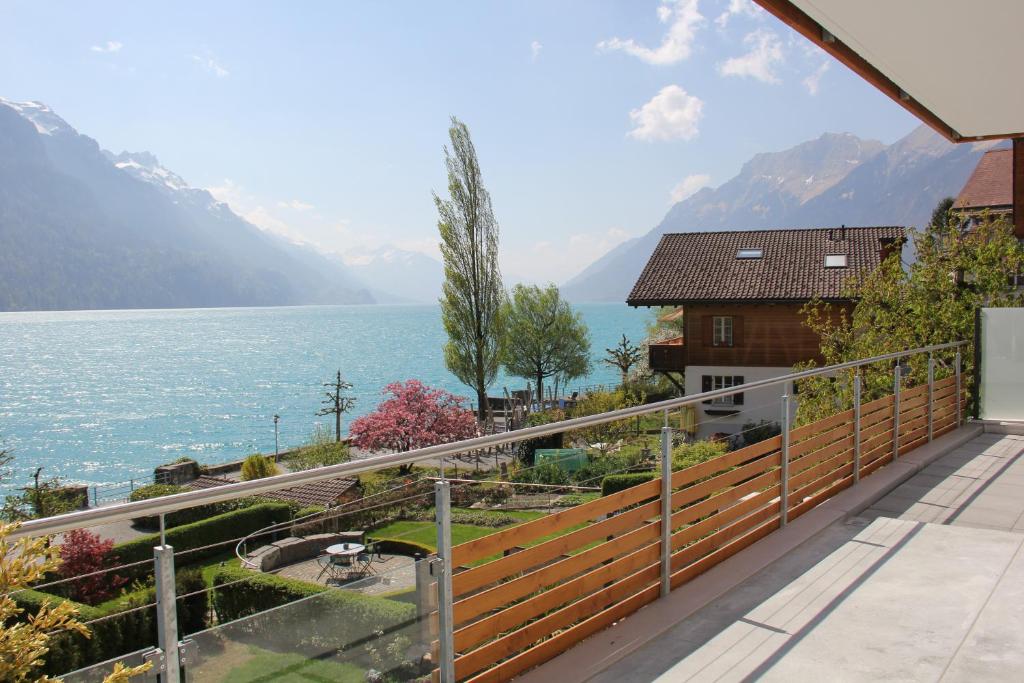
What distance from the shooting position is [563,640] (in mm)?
3600

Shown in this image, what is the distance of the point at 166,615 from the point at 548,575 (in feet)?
5.76

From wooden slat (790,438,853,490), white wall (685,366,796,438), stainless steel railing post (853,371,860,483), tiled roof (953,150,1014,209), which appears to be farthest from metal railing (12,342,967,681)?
tiled roof (953,150,1014,209)

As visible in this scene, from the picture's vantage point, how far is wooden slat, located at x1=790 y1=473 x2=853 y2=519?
18.9ft

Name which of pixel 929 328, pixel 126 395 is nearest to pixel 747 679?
pixel 929 328

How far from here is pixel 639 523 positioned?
13.3 feet

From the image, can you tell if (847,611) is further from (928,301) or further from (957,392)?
(928,301)

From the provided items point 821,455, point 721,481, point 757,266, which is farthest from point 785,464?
point 757,266

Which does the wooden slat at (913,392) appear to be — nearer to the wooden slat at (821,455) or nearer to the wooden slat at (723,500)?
the wooden slat at (821,455)

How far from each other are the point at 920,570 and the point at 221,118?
204m

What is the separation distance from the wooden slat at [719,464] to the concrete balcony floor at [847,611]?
1.98 ft

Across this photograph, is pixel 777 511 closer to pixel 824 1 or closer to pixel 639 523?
pixel 639 523

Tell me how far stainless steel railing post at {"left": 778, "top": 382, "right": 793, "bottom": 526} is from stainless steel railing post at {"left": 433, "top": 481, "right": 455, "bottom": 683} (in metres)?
3.07

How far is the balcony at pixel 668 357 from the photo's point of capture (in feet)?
102

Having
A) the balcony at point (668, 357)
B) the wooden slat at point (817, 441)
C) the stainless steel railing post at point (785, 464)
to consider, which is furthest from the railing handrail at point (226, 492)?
the balcony at point (668, 357)
